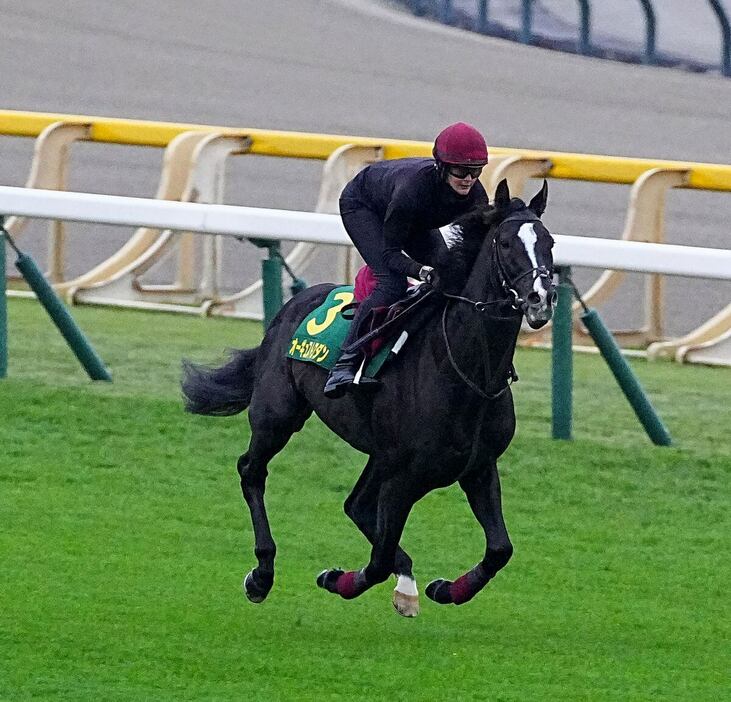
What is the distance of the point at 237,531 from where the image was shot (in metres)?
7.12

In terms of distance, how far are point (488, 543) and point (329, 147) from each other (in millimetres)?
6096

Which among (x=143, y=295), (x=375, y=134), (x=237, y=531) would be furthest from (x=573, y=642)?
(x=375, y=134)

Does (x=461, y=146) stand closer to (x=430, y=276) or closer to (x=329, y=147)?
(x=430, y=276)

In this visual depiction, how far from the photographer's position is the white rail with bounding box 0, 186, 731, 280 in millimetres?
8095

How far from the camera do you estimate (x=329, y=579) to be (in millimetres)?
6004

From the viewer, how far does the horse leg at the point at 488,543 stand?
572cm

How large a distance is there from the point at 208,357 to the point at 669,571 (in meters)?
3.79

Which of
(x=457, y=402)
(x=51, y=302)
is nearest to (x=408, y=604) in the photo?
(x=457, y=402)

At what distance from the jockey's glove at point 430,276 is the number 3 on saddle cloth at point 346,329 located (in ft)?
0.27

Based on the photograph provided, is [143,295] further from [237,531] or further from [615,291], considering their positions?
[237,531]

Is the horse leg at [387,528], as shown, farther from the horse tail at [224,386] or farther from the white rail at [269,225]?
the white rail at [269,225]

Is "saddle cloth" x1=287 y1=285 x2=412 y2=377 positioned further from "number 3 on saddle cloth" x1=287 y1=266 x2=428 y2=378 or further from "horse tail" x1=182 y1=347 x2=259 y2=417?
"horse tail" x1=182 y1=347 x2=259 y2=417

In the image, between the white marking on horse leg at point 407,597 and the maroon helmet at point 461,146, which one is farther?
the white marking on horse leg at point 407,597

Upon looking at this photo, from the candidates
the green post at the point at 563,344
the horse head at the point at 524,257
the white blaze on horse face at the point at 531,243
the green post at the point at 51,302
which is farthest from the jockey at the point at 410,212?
the green post at the point at 51,302
